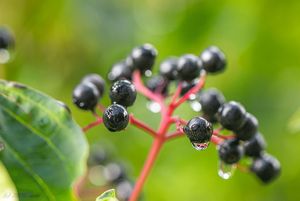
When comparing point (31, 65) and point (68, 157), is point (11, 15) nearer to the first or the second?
point (31, 65)

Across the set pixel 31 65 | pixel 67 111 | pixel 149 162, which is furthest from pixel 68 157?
pixel 31 65

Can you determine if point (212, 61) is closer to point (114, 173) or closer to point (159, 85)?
point (159, 85)

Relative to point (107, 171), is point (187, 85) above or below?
above

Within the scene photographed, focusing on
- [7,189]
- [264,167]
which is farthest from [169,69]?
[7,189]

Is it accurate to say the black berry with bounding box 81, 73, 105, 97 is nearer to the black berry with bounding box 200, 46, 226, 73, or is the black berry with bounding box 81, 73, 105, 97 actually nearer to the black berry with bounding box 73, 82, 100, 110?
the black berry with bounding box 73, 82, 100, 110

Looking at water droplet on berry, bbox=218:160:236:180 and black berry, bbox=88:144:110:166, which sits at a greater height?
water droplet on berry, bbox=218:160:236:180

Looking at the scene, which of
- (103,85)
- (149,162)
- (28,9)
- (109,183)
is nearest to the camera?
(149,162)

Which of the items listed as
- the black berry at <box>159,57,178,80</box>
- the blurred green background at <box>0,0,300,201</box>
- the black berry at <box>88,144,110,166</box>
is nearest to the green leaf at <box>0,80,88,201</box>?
the black berry at <box>159,57,178,80</box>
